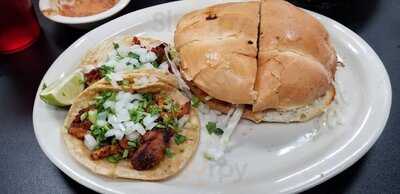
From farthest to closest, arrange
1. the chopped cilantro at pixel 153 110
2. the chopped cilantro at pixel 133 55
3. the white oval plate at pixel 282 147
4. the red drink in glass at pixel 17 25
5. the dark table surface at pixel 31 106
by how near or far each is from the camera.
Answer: the red drink in glass at pixel 17 25 → the chopped cilantro at pixel 133 55 → the chopped cilantro at pixel 153 110 → the dark table surface at pixel 31 106 → the white oval plate at pixel 282 147

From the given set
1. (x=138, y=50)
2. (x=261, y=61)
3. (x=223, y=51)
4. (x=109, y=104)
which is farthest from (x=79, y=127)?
(x=261, y=61)

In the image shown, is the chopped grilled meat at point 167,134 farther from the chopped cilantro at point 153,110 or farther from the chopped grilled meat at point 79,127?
the chopped grilled meat at point 79,127

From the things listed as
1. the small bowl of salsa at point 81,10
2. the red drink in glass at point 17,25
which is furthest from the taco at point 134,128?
the red drink in glass at point 17,25

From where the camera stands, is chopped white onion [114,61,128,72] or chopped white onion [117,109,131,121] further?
chopped white onion [114,61,128,72]

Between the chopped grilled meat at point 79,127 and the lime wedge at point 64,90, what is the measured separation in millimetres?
98

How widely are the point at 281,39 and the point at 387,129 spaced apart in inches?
21.8

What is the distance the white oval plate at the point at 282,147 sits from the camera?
146 centimetres

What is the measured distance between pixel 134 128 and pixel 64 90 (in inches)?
14.4

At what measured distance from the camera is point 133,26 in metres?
2.15

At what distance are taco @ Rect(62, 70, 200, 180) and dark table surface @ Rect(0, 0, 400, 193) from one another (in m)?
0.16

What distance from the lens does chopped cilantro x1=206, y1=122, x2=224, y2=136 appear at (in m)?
1.71

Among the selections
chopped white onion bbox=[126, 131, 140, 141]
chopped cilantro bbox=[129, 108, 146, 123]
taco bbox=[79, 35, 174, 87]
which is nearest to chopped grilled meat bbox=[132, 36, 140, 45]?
taco bbox=[79, 35, 174, 87]

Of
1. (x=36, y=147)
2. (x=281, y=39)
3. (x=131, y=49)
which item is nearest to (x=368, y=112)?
(x=281, y=39)

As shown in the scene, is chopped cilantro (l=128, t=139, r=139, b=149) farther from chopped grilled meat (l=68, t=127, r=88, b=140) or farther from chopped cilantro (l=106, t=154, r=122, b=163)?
chopped grilled meat (l=68, t=127, r=88, b=140)
